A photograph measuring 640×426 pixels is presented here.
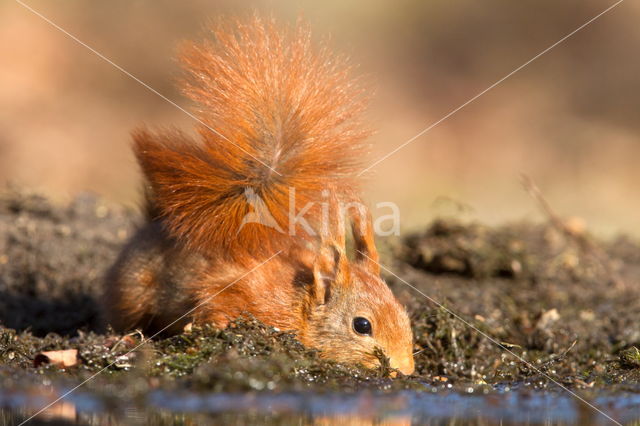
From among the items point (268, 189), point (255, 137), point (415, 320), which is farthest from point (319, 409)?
point (415, 320)

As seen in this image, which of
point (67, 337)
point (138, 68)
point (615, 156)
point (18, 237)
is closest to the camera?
point (67, 337)

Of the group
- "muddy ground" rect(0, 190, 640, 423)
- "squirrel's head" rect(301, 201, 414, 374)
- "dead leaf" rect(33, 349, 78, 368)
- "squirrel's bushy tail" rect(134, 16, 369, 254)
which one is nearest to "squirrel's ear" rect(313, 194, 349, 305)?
"squirrel's head" rect(301, 201, 414, 374)

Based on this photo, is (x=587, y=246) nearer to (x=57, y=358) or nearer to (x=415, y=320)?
(x=415, y=320)

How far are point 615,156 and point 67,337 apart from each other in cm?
872

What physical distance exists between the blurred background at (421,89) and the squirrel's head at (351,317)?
6.41 m

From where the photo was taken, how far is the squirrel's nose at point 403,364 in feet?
14.7

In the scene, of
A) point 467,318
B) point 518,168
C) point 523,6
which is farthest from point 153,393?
point 523,6

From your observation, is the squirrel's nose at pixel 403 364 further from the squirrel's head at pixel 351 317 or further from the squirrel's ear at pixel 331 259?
the squirrel's ear at pixel 331 259

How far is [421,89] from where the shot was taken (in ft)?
42.2

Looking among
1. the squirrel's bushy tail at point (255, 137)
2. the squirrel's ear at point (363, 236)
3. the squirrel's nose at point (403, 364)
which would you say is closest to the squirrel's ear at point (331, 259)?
the squirrel's bushy tail at point (255, 137)

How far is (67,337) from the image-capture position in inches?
201

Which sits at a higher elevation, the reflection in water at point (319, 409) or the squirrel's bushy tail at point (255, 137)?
the squirrel's bushy tail at point (255, 137)

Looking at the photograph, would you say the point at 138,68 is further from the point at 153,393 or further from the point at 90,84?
the point at 153,393

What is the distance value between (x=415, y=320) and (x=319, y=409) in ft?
5.71
